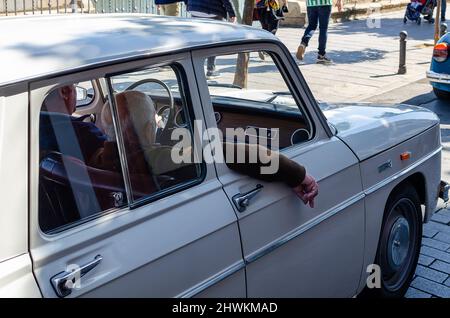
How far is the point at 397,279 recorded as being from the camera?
11.7 ft

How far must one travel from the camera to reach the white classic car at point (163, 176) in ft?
5.79

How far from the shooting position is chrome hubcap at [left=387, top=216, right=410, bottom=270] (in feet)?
11.2

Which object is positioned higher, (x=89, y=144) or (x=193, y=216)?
(x=89, y=144)

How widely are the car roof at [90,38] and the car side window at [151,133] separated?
0.11m

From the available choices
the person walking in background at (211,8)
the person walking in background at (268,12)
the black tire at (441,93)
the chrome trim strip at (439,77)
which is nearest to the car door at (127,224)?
the person walking in background at (211,8)

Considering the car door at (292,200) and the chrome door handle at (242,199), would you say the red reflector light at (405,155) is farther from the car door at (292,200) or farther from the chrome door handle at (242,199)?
the chrome door handle at (242,199)

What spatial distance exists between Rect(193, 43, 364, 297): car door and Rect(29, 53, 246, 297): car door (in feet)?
0.31

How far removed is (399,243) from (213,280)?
5.73 ft

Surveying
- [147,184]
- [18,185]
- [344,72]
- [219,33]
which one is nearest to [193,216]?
[147,184]

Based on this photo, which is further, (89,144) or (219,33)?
(219,33)

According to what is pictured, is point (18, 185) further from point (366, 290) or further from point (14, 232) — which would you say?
point (366, 290)

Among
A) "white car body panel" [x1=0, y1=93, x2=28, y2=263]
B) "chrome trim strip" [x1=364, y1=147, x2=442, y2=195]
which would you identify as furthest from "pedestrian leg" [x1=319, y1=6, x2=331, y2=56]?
"white car body panel" [x1=0, y1=93, x2=28, y2=263]

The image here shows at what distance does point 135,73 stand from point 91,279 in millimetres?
813

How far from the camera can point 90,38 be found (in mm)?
2105
